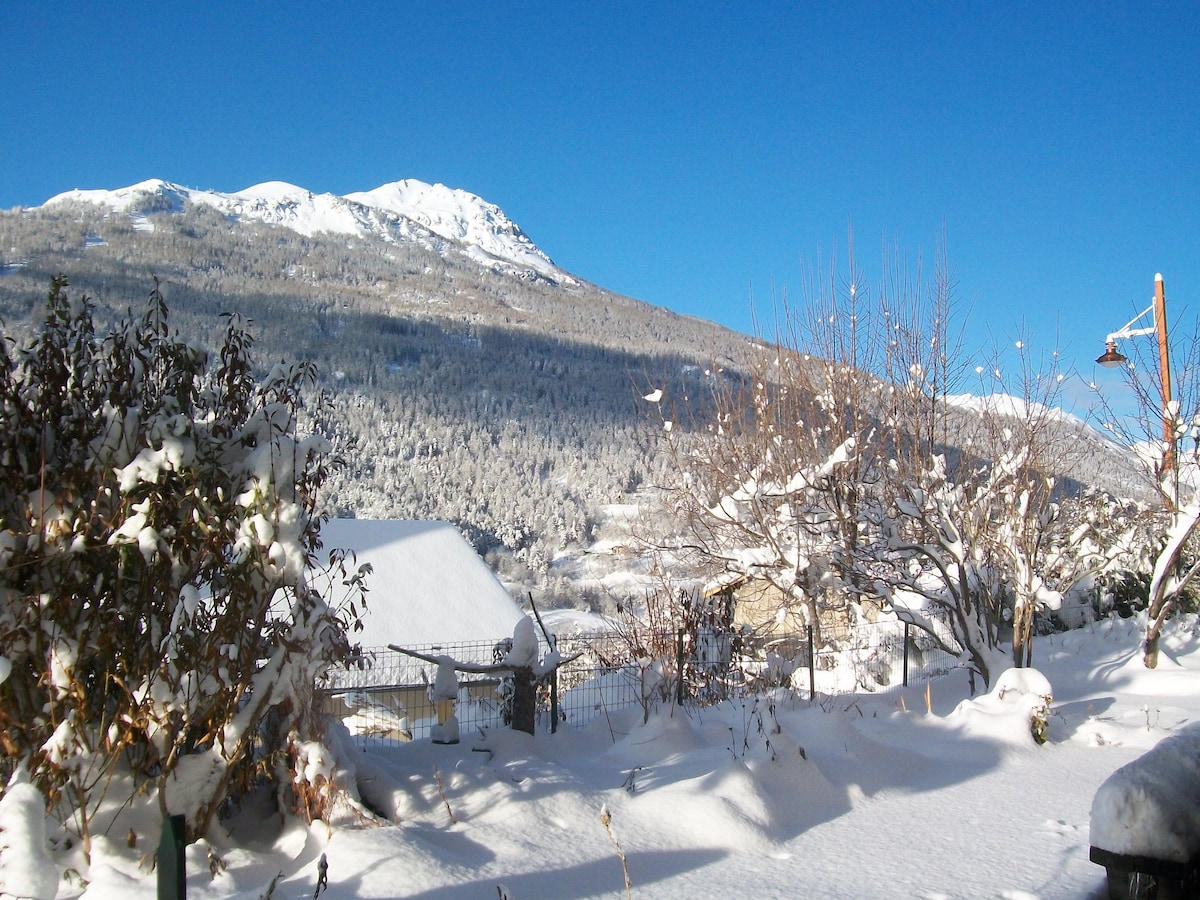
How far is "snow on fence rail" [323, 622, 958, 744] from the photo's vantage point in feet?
28.8

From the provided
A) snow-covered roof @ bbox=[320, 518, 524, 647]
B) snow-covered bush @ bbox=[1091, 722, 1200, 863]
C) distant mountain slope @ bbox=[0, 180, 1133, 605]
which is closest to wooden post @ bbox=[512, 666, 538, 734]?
distant mountain slope @ bbox=[0, 180, 1133, 605]

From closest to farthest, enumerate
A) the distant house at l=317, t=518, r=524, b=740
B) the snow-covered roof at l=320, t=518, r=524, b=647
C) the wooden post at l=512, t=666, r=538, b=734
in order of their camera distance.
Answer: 1. the wooden post at l=512, t=666, r=538, b=734
2. the distant house at l=317, t=518, r=524, b=740
3. the snow-covered roof at l=320, t=518, r=524, b=647

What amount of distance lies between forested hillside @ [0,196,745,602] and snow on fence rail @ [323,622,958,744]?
142 inches

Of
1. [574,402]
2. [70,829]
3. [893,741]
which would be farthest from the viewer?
[574,402]

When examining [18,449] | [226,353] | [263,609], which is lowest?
[263,609]

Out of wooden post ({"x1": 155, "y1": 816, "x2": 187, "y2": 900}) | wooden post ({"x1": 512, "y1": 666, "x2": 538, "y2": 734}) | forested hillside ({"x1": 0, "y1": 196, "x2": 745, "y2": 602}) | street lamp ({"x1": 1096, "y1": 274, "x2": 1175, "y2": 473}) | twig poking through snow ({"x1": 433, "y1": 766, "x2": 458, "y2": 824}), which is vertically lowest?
twig poking through snow ({"x1": 433, "y1": 766, "x2": 458, "y2": 824})

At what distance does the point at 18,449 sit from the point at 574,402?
2987 inches

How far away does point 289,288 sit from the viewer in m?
107

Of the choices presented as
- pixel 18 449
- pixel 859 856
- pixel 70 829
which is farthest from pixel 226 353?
pixel 859 856

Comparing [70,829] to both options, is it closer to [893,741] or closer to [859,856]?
[859,856]

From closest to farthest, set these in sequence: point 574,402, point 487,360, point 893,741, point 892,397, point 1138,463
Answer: point 893,741 → point 892,397 → point 1138,463 → point 574,402 → point 487,360

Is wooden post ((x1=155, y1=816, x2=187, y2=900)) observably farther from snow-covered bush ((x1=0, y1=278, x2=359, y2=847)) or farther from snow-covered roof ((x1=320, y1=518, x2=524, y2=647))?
snow-covered roof ((x1=320, y1=518, x2=524, y2=647))

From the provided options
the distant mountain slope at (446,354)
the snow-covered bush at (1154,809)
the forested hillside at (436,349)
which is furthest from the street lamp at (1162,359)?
the snow-covered bush at (1154,809)

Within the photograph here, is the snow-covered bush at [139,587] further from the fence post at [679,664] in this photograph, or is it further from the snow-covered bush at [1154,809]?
the fence post at [679,664]
